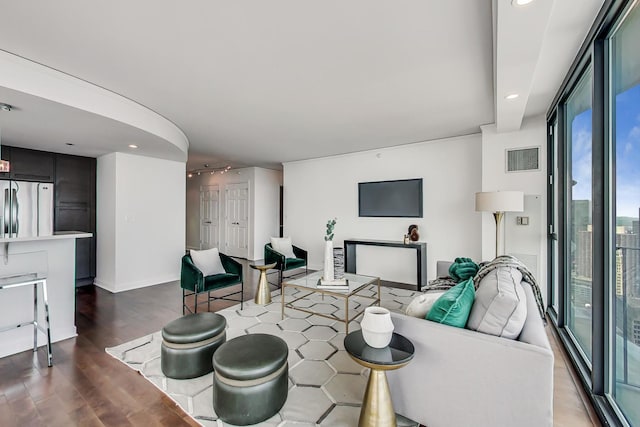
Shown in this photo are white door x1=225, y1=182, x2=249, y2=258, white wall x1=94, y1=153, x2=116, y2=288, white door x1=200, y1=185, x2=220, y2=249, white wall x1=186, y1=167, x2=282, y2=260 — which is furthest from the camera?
white door x1=200, y1=185, x2=220, y2=249

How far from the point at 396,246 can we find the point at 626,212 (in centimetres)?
326

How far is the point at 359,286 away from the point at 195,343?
1716 mm

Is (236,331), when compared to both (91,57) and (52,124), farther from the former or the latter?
(52,124)

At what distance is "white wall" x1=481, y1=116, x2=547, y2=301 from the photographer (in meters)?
3.59

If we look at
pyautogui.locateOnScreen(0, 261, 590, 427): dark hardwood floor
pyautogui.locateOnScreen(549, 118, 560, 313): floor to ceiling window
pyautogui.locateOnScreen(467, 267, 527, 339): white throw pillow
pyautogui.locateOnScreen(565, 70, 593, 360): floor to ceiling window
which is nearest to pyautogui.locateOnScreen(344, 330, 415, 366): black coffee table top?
pyautogui.locateOnScreen(467, 267, 527, 339): white throw pillow

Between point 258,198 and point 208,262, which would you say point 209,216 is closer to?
point 258,198

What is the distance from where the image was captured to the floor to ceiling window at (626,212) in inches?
58.5

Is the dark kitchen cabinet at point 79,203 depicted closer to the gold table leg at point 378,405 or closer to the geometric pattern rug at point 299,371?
the geometric pattern rug at point 299,371

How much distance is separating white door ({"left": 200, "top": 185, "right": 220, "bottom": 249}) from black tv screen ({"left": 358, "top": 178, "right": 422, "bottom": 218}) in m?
4.45

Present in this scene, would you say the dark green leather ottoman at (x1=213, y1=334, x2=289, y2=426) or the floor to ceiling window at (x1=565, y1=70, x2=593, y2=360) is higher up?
the floor to ceiling window at (x1=565, y1=70, x2=593, y2=360)

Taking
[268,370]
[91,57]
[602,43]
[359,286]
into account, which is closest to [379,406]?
[268,370]

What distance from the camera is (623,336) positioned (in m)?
1.64

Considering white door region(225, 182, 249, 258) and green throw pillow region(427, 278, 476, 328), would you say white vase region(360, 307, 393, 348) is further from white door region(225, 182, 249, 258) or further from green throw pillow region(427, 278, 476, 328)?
white door region(225, 182, 249, 258)

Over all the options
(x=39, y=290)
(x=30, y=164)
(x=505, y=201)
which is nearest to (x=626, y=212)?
(x=505, y=201)
